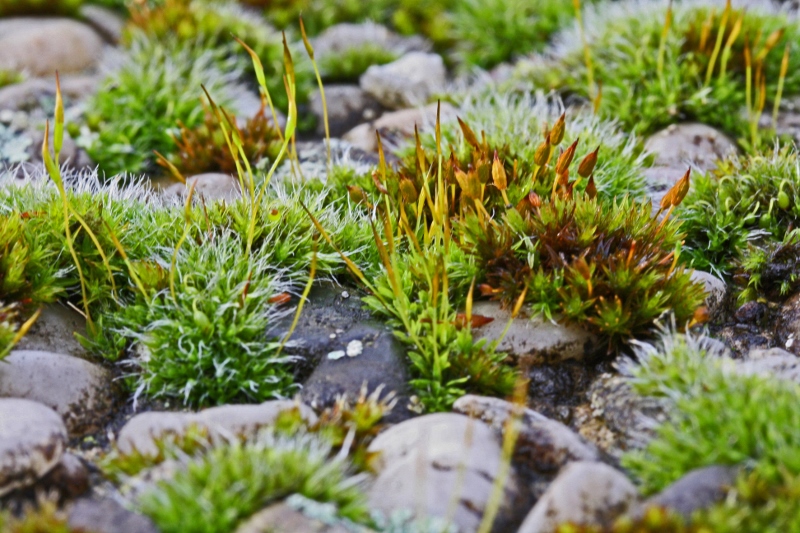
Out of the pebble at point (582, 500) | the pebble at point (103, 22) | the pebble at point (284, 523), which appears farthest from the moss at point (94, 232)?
the pebble at point (103, 22)

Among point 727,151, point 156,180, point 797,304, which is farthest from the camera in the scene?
point 156,180

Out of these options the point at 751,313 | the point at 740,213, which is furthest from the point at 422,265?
the point at 740,213

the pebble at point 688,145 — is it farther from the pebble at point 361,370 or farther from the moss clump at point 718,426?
the pebble at point 361,370

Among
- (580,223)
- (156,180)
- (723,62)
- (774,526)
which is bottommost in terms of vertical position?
(156,180)

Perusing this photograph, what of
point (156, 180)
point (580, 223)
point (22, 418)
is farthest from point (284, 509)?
point (156, 180)

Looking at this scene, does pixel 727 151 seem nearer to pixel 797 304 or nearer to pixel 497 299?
pixel 797 304

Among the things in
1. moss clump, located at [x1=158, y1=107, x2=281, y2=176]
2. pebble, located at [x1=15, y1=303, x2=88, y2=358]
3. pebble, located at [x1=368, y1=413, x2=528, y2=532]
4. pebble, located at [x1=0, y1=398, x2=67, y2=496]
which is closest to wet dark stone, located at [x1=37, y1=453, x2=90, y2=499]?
pebble, located at [x1=0, y1=398, x2=67, y2=496]

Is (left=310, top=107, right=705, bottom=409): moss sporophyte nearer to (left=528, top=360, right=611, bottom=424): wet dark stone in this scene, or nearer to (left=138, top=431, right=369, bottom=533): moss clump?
(left=528, top=360, right=611, bottom=424): wet dark stone

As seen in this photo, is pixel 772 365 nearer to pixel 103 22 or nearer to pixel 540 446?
pixel 540 446
